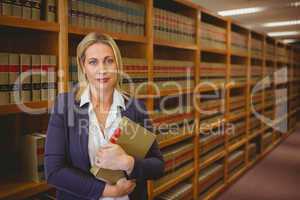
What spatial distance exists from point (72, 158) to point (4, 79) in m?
0.51

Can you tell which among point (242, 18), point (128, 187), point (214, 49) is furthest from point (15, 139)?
point (242, 18)

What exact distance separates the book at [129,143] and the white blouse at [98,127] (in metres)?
0.08

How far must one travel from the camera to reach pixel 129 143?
4.14 ft

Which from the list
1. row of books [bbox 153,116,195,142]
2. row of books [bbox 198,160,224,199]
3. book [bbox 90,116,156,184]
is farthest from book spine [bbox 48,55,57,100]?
row of books [bbox 198,160,224,199]

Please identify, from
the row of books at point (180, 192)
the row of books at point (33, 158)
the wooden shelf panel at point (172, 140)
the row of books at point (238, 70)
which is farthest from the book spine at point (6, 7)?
the row of books at point (238, 70)

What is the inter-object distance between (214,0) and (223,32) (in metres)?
1.47

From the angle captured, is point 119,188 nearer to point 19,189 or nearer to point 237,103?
point 19,189

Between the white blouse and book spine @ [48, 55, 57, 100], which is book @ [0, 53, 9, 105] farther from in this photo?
the white blouse

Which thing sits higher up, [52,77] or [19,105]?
[52,77]

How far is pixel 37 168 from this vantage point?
5.20 feet

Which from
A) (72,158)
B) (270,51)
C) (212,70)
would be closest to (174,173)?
(212,70)

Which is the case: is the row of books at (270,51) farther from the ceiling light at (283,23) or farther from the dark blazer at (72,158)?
the dark blazer at (72,158)

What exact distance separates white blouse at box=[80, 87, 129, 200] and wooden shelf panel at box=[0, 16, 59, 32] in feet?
1.32

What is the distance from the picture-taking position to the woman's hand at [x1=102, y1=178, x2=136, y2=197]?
1.24 m
